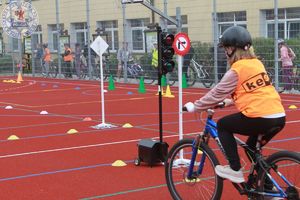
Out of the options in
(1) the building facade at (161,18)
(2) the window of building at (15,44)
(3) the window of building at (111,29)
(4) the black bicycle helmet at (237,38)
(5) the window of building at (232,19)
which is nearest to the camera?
(4) the black bicycle helmet at (237,38)

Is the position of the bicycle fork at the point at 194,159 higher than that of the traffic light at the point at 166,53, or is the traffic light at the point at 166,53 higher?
the traffic light at the point at 166,53

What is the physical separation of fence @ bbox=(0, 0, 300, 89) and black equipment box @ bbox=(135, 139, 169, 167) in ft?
35.7

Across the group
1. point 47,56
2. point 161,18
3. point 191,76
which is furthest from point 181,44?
point 47,56

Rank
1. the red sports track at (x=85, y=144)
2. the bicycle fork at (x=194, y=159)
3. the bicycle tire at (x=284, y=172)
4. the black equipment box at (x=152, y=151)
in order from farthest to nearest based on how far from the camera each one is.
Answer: the black equipment box at (x=152, y=151) < the red sports track at (x=85, y=144) < the bicycle fork at (x=194, y=159) < the bicycle tire at (x=284, y=172)

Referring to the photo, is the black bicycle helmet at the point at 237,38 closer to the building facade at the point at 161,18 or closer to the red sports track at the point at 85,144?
the red sports track at the point at 85,144

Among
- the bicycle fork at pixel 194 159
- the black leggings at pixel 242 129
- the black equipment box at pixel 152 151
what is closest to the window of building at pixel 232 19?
the black equipment box at pixel 152 151

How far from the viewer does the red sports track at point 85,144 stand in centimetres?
692

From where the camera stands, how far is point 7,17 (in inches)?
1219

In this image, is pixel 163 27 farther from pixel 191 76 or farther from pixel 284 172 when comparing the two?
pixel 284 172

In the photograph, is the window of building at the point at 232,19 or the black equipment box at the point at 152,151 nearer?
the black equipment box at the point at 152,151

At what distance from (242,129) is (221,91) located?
0.39 metres

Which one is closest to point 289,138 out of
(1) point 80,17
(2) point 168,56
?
(2) point 168,56

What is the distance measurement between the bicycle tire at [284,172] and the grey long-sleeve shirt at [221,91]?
2.25 feet

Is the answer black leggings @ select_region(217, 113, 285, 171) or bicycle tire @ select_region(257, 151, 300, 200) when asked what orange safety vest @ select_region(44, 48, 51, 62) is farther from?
bicycle tire @ select_region(257, 151, 300, 200)
